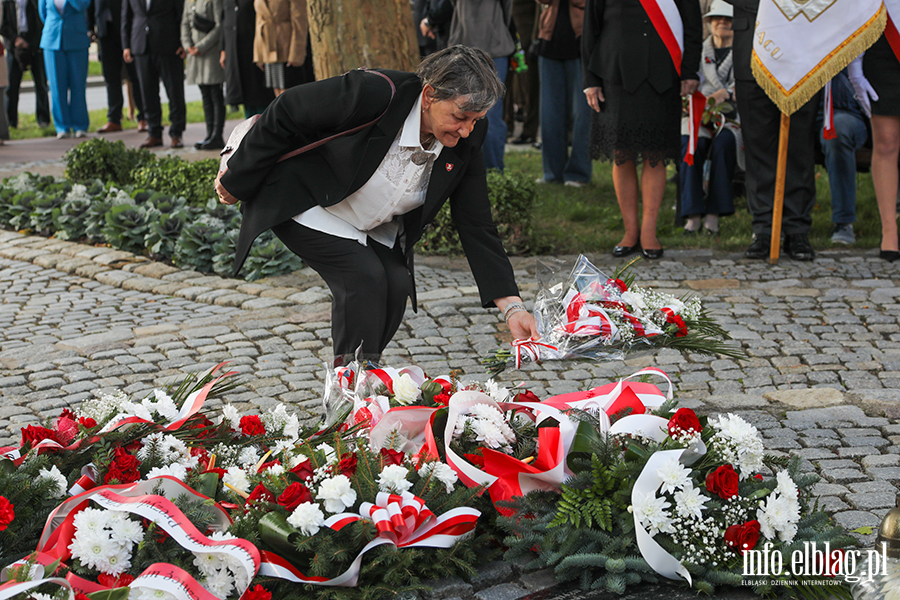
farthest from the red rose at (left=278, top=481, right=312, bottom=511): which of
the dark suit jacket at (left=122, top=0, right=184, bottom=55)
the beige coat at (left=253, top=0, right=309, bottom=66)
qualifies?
the dark suit jacket at (left=122, top=0, right=184, bottom=55)

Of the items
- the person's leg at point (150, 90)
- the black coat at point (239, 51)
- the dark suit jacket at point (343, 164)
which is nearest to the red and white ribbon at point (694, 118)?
the dark suit jacket at point (343, 164)

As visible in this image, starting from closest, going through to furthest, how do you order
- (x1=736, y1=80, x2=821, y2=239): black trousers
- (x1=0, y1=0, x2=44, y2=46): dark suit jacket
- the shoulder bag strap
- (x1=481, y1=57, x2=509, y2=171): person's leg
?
the shoulder bag strap
(x1=736, y1=80, x2=821, y2=239): black trousers
(x1=481, y1=57, x2=509, y2=171): person's leg
(x1=0, y1=0, x2=44, y2=46): dark suit jacket

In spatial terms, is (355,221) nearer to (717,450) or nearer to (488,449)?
(488,449)

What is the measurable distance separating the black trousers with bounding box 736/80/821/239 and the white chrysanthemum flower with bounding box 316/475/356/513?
16.5 ft

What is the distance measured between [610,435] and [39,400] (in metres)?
2.98

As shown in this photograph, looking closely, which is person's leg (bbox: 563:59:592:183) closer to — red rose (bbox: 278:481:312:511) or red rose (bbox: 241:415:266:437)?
red rose (bbox: 241:415:266:437)

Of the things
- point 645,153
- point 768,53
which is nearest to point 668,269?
point 645,153

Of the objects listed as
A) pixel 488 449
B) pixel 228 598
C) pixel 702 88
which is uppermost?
pixel 702 88

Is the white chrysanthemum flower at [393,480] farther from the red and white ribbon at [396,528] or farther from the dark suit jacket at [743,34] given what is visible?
the dark suit jacket at [743,34]

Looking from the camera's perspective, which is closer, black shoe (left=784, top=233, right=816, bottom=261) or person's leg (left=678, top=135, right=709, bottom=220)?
black shoe (left=784, top=233, right=816, bottom=261)

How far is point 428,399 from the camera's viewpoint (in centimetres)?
332

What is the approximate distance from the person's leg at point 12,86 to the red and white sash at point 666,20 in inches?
458

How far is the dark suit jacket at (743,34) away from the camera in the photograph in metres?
6.61

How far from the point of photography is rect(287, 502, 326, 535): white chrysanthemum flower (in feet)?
8.46
